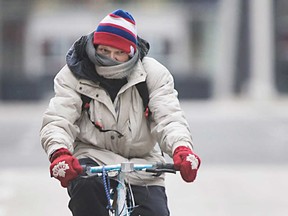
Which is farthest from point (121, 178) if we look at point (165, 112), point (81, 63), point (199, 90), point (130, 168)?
point (199, 90)

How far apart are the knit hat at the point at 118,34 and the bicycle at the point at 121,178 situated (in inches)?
26.2

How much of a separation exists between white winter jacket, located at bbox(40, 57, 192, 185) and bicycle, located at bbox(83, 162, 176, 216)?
14cm

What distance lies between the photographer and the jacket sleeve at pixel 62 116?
5.44 metres

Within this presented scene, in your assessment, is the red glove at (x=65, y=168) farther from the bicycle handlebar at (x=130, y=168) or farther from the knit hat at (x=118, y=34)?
the knit hat at (x=118, y=34)

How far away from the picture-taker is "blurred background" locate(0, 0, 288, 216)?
479 inches

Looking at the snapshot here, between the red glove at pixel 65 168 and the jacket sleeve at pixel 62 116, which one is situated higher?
the jacket sleeve at pixel 62 116

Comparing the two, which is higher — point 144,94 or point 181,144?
point 144,94

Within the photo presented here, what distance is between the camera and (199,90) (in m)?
40.0

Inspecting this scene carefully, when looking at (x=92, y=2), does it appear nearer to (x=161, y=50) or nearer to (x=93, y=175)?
(x=161, y=50)

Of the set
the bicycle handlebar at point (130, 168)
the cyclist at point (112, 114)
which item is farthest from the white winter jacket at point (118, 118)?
the bicycle handlebar at point (130, 168)

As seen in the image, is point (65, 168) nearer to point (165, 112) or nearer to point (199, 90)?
point (165, 112)

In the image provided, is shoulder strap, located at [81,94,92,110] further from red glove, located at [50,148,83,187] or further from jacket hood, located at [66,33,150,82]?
red glove, located at [50,148,83,187]

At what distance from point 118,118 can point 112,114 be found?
0.18 feet

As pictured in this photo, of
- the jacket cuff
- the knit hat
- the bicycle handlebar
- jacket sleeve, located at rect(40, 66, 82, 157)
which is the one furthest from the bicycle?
the knit hat
